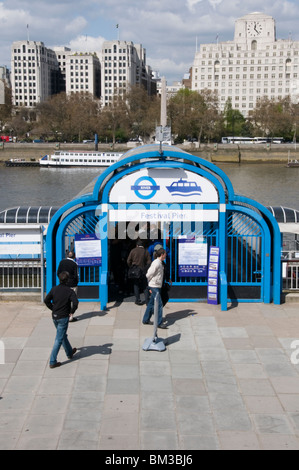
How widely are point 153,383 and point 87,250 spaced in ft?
15.0

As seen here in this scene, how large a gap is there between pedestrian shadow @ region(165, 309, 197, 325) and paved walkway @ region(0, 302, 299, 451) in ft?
0.06

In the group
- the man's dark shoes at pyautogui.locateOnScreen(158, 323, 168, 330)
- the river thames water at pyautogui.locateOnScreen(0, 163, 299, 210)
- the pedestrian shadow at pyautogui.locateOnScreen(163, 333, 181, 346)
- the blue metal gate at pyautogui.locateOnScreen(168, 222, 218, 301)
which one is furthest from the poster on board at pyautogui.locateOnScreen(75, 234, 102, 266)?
the river thames water at pyautogui.locateOnScreen(0, 163, 299, 210)

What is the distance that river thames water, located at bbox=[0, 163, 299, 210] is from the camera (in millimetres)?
43975

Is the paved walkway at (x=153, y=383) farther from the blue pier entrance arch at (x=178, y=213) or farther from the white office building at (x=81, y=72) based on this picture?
the white office building at (x=81, y=72)

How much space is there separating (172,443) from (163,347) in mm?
2989

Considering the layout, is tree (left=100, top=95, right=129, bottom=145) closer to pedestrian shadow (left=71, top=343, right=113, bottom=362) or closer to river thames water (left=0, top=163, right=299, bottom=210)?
river thames water (left=0, top=163, right=299, bottom=210)

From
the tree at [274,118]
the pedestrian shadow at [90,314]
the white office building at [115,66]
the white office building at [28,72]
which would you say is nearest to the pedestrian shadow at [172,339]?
the pedestrian shadow at [90,314]

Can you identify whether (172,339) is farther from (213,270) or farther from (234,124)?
(234,124)

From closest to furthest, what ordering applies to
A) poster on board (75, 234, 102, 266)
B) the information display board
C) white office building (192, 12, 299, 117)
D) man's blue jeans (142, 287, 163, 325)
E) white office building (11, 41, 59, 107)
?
man's blue jeans (142, 287, 163, 325) < the information display board < poster on board (75, 234, 102, 266) < white office building (192, 12, 299, 117) < white office building (11, 41, 59, 107)

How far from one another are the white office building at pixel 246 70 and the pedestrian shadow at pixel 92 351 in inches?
5753

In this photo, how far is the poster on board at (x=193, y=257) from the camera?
39.2 ft

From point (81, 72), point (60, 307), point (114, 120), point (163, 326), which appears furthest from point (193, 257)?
point (81, 72)

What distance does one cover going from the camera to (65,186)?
57.3 m

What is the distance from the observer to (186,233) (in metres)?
12.3
